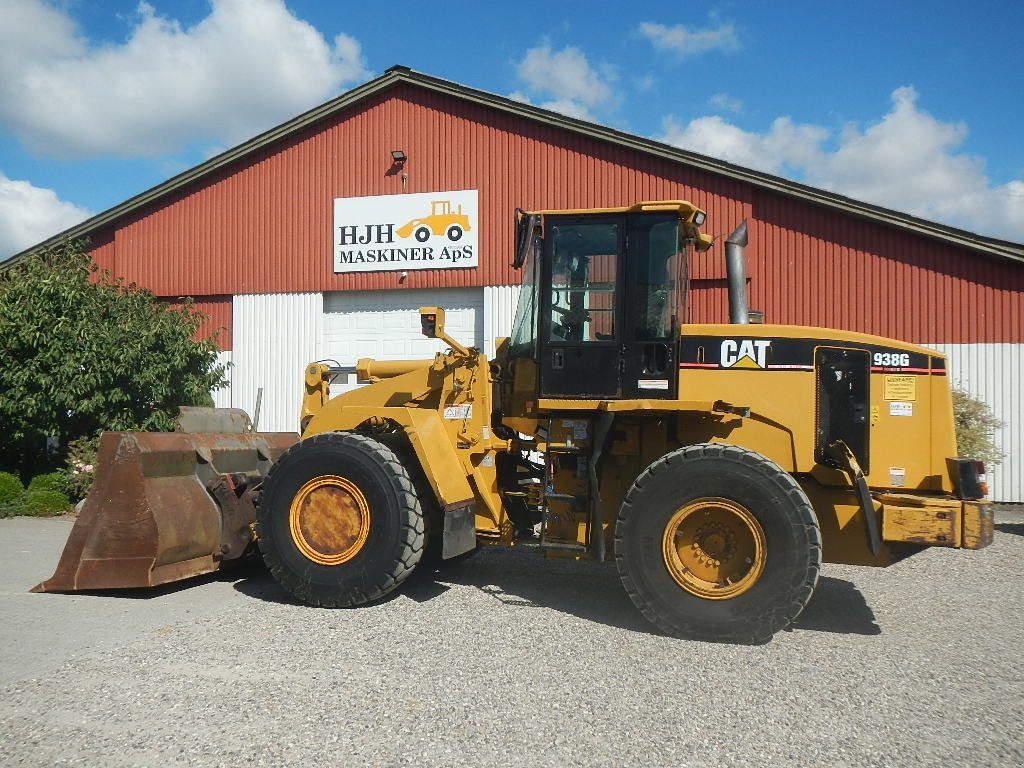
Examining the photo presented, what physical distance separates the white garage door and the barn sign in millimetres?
545

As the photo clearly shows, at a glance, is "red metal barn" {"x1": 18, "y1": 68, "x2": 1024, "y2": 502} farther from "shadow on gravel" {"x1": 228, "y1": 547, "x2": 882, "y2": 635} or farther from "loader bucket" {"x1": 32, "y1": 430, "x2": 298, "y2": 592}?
"loader bucket" {"x1": 32, "y1": 430, "x2": 298, "y2": 592}

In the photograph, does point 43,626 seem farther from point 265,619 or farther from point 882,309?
point 882,309

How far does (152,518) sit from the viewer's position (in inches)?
252

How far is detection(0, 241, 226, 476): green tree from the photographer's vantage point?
1270 cm

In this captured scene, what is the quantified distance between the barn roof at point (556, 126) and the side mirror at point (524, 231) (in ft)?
27.7

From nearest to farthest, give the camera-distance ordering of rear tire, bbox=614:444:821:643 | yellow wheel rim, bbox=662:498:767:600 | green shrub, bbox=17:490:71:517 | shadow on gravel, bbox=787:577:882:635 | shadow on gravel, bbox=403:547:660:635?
rear tire, bbox=614:444:821:643 < yellow wheel rim, bbox=662:498:767:600 < shadow on gravel, bbox=787:577:882:635 < shadow on gravel, bbox=403:547:660:635 < green shrub, bbox=17:490:71:517

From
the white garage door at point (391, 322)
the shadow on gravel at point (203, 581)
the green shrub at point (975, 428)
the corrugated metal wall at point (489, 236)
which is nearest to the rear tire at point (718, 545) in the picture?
the shadow on gravel at point (203, 581)

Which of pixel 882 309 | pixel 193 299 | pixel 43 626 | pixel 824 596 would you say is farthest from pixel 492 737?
pixel 193 299

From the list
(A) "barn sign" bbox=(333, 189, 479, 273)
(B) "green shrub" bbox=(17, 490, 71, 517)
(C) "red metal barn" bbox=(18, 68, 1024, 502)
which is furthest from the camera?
(A) "barn sign" bbox=(333, 189, 479, 273)

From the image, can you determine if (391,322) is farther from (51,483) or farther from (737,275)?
(737,275)

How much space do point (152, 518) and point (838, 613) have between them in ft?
17.4

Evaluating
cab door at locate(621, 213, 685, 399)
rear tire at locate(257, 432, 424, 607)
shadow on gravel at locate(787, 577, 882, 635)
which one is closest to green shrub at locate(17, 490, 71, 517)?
rear tire at locate(257, 432, 424, 607)

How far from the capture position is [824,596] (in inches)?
278

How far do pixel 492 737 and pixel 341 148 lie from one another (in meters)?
14.2
